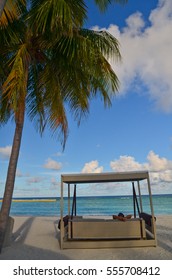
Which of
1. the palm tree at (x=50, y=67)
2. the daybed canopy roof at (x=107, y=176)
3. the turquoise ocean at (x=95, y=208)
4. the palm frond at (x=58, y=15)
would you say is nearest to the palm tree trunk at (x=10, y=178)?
the palm tree at (x=50, y=67)

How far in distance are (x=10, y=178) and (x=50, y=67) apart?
3.17 m

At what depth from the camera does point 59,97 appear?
7293mm

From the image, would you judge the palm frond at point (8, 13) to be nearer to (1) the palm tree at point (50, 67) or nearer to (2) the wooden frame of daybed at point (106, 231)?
(1) the palm tree at point (50, 67)

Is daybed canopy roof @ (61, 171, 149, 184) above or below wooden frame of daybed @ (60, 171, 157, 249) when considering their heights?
above

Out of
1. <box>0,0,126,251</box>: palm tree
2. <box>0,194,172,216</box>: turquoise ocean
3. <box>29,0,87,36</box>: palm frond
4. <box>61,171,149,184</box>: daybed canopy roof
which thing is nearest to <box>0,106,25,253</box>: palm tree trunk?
<box>0,0,126,251</box>: palm tree

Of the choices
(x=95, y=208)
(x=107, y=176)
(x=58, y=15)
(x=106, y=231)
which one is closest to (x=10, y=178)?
(x=107, y=176)

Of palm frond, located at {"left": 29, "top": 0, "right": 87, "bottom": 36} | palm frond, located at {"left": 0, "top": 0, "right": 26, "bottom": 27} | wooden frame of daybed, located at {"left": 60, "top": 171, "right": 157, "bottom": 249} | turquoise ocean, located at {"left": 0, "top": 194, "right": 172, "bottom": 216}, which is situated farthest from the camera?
turquoise ocean, located at {"left": 0, "top": 194, "right": 172, "bottom": 216}

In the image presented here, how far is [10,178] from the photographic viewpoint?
6328 mm

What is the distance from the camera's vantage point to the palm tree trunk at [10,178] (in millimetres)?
6172

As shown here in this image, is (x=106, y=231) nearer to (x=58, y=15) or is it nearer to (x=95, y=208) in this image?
(x=58, y=15)

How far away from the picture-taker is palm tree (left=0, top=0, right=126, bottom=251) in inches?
246

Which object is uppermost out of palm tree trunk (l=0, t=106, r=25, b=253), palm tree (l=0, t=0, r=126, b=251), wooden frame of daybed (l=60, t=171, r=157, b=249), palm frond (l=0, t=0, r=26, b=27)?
palm frond (l=0, t=0, r=26, b=27)

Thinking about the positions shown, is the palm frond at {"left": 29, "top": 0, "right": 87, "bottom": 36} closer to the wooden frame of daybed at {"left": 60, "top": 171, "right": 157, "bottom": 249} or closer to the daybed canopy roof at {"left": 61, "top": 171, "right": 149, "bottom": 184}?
the daybed canopy roof at {"left": 61, "top": 171, "right": 149, "bottom": 184}

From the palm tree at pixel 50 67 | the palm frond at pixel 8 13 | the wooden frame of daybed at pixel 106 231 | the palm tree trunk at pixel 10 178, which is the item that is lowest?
the wooden frame of daybed at pixel 106 231
